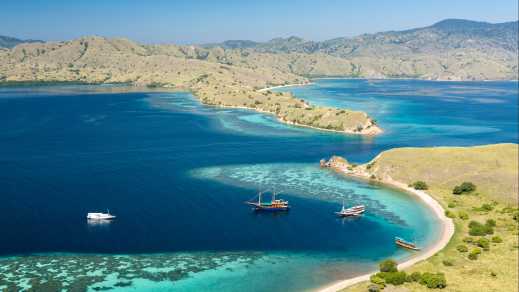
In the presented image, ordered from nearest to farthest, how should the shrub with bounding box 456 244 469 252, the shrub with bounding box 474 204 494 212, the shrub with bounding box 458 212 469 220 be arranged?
the shrub with bounding box 456 244 469 252 → the shrub with bounding box 458 212 469 220 → the shrub with bounding box 474 204 494 212

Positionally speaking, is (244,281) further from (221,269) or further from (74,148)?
(74,148)

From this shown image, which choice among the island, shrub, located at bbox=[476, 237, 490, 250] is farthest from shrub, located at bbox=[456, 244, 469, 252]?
shrub, located at bbox=[476, 237, 490, 250]

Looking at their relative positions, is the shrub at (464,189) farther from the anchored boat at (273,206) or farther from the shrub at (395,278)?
the shrub at (395,278)

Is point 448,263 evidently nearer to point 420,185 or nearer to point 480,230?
point 480,230

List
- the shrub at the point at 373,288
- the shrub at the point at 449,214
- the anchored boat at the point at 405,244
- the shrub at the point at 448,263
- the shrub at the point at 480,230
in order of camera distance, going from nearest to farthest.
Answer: the shrub at the point at 373,288 → the shrub at the point at 448,263 → the anchored boat at the point at 405,244 → the shrub at the point at 480,230 → the shrub at the point at 449,214

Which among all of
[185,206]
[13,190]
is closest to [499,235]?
[185,206]

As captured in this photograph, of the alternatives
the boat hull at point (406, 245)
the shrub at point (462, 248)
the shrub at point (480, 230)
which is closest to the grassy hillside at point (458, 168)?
the shrub at point (480, 230)

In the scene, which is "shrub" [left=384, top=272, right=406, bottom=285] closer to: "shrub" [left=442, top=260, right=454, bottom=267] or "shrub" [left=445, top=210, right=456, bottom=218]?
"shrub" [left=442, top=260, right=454, bottom=267]
